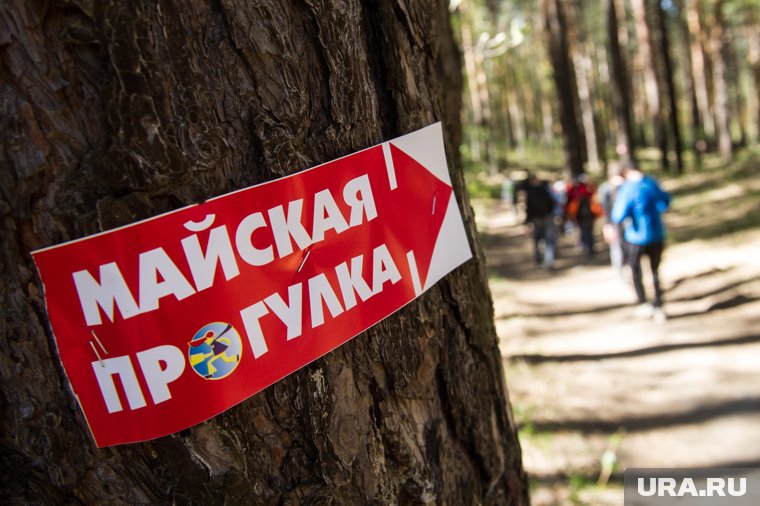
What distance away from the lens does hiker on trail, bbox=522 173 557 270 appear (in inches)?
389

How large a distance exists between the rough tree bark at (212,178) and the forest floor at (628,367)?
320cm

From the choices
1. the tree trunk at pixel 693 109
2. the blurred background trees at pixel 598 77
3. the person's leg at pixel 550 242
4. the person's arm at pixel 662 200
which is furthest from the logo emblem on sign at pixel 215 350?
the tree trunk at pixel 693 109

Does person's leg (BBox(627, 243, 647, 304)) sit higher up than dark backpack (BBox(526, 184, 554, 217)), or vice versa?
dark backpack (BBox(526, 184, 554, 217))

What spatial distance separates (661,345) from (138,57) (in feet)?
21.6

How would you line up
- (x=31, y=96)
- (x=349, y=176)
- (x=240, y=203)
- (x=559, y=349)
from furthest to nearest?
(x=559, y=349)
(x=349, y=176)
(x=240, y=203)
(x=31, y=96)

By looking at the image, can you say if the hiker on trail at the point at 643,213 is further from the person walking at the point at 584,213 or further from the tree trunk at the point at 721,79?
the tree trunk at the point at 721,79

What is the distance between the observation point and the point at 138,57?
2.78 feet

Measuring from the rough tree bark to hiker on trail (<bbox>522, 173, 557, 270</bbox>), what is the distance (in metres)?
8.98

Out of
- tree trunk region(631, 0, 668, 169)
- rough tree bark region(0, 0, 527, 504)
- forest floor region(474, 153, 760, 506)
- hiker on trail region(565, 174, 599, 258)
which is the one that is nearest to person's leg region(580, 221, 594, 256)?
hiker on trail region(565, 174, 599, 258)

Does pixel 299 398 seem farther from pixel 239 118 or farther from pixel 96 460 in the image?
pixel 239 118

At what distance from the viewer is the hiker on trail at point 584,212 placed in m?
10.7

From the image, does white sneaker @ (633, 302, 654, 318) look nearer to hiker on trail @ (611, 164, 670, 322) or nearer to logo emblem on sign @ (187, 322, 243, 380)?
hiker on trail @ (611, 164, 670, 322)

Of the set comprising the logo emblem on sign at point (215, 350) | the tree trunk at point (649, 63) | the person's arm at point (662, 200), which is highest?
the tree trunk at point (649, 63)

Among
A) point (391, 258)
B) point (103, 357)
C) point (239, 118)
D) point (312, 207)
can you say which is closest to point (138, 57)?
point (239, 118)
